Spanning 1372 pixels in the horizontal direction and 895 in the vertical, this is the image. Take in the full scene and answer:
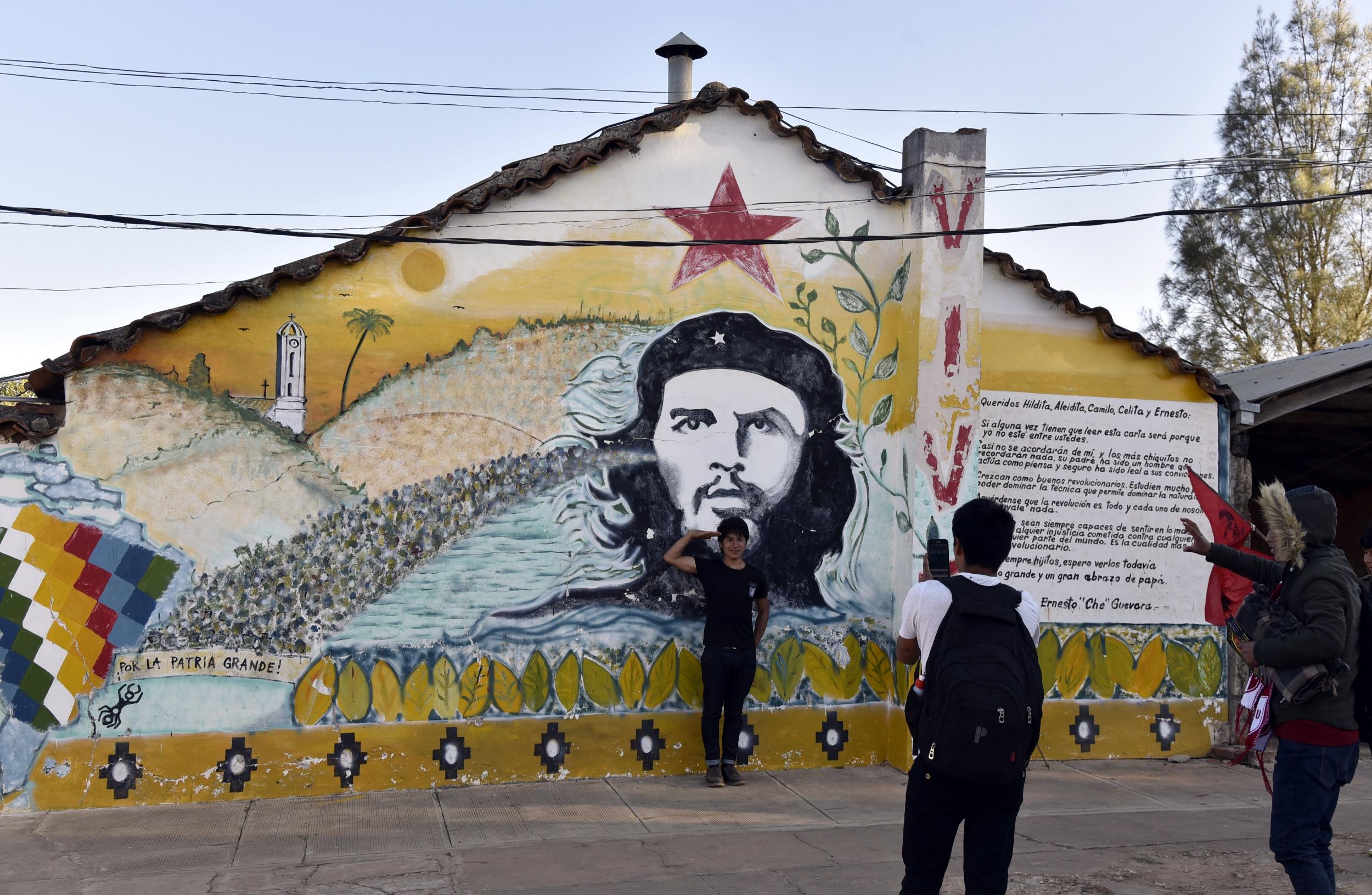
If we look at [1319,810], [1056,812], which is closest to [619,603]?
[1056,812]

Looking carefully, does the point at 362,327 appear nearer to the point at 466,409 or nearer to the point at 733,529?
the point at 466,409

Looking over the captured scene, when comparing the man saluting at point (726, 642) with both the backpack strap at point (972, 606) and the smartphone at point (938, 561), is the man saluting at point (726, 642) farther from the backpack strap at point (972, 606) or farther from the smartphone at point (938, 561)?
the backpack strap at point (972, 606)

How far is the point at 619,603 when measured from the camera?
26.9 feet

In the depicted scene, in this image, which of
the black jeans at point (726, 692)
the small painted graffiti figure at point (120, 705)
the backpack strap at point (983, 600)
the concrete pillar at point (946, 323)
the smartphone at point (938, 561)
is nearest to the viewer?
the backpack strap at point (983, 600)

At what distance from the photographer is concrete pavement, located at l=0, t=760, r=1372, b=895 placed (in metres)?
5.96

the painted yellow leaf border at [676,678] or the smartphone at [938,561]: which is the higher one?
the smartphone at [938,561]

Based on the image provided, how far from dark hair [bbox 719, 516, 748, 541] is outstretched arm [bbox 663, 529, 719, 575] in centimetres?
14

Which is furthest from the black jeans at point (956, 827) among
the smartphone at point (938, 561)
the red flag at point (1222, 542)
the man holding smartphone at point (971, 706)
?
the red flag at point (1222, 542)

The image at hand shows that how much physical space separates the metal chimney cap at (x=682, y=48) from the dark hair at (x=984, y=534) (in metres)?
6.68

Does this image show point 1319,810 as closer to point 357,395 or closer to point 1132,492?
point 1132,492

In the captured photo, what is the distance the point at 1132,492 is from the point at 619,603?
433 centimetres

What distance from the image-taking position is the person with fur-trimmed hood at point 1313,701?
15.5 feet

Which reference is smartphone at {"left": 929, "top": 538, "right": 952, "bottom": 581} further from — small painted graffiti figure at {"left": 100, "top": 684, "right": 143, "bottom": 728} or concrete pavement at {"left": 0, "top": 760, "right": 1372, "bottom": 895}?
small painted graffiti figure at {"left": 100, "top": 684, "right": 143, "bottom": 728}

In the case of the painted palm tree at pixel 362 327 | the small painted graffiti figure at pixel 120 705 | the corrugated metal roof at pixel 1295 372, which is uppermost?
the corrugated metal roof at pixel 1295 372
